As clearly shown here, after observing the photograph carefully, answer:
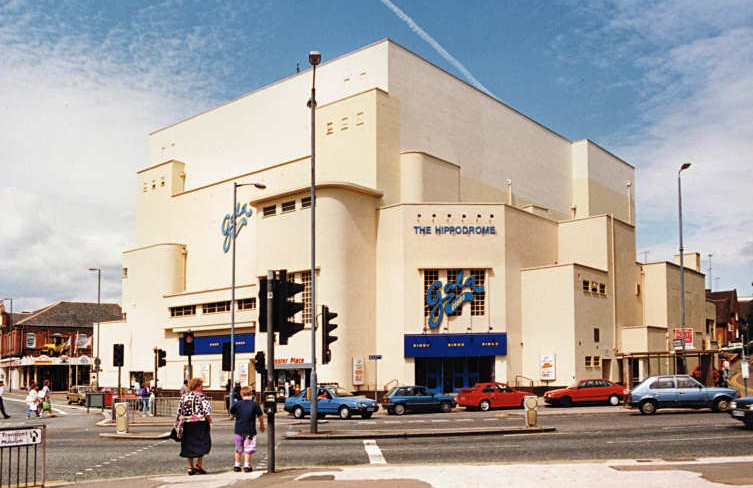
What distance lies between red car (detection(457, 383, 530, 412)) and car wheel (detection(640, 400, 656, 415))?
31.3ft

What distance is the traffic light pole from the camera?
14.3 meters

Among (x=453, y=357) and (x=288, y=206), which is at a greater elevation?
(x=288, y=206)

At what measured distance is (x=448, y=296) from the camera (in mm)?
48812

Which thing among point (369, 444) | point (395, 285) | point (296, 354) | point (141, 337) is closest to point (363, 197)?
point (395, 285)

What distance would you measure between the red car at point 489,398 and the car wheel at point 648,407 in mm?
9532

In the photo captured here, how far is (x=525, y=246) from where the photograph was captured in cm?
5206

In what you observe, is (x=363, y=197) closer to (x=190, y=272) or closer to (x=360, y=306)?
(x=360, y=306)

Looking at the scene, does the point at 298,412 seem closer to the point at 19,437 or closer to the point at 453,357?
the point at 453,357

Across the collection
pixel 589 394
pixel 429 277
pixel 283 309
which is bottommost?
pixel 589 394

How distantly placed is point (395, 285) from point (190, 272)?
23550 millimetres

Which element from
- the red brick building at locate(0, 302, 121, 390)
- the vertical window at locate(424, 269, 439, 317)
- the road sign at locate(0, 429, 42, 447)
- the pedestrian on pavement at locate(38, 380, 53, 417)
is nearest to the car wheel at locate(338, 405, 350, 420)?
the pedestrian on pavement at locate(38, 380, 53, 417)

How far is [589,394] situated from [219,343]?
28557 millimetres

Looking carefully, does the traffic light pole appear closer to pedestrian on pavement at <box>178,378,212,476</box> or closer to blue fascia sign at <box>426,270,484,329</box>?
pedestrian on pavement at <box>178,378,212,476</box>

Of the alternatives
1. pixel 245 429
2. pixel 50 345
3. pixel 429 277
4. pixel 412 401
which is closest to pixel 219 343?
pixel 429 277
